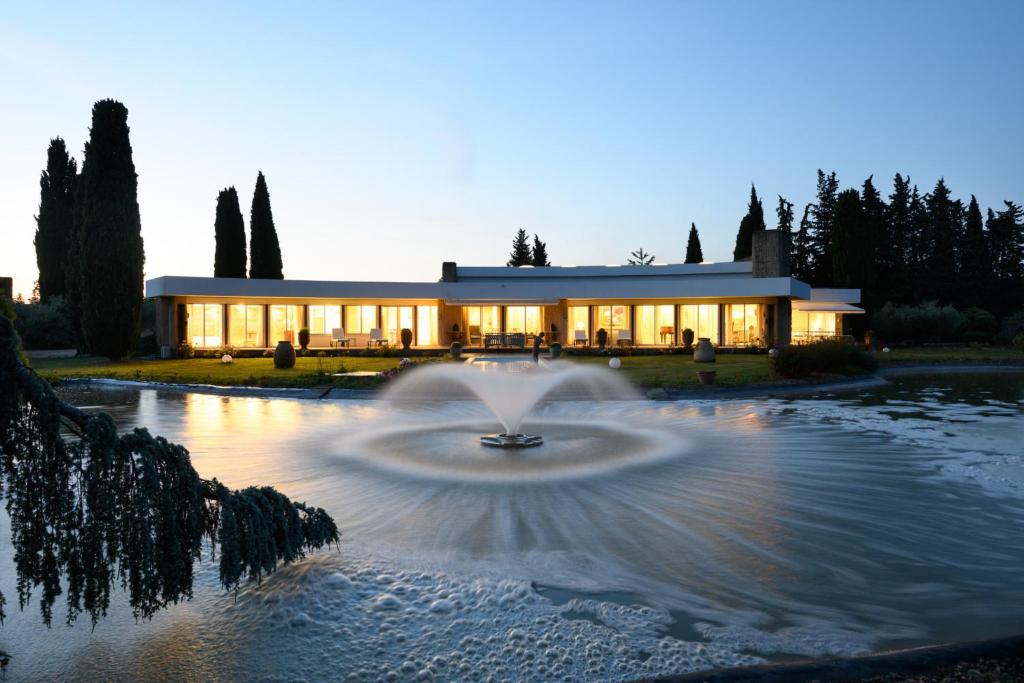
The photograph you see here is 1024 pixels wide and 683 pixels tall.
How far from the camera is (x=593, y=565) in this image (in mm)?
5961

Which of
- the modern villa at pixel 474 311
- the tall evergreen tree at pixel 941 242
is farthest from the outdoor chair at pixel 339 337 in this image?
the tall evergreen tree at pixel 941 242

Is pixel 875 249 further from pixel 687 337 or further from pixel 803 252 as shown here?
pixel 687 337

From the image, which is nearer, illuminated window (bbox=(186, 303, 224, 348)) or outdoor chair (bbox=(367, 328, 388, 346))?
outdoor chair (bbox=(367, 328, 388, 346))

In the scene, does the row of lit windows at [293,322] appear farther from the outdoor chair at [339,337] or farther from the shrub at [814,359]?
the shrub at [814,359]

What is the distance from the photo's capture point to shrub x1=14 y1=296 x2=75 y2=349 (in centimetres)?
4006

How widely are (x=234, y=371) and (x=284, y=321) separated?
578 inches

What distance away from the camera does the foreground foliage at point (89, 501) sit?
12.7 feet

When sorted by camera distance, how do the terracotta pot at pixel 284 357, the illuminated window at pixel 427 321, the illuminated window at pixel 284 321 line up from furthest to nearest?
the illuminated window at pixel 427 321, the illuminated window at pixel 284 321, the terracotta pot at pixel 284 357

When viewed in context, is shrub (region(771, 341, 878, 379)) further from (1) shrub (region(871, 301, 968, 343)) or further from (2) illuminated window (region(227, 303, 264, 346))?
(2) illuminated window (region(227, 303, 264, 346))

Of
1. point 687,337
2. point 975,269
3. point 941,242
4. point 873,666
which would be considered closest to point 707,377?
point 687,337

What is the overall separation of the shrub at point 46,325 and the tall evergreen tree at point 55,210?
3702 mm

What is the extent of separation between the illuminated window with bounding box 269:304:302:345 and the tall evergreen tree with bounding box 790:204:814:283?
53468 mm

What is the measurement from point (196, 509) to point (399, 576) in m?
1.89

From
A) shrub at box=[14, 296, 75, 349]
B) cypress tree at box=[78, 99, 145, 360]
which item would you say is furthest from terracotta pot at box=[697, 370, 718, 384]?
shrub at box=[14, 296, 75, 349]
